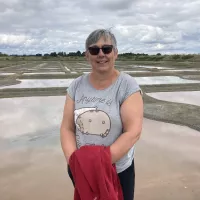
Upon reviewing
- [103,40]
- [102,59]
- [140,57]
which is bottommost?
[140,57]

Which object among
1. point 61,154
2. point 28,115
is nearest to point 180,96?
point 28,115

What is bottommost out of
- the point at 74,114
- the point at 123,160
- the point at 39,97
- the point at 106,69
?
the point at 39,97

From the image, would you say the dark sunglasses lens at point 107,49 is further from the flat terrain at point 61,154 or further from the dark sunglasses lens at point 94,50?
the flat terrain at point 61,154

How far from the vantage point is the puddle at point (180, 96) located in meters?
11.7

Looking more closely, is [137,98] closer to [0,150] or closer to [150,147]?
[150,147]

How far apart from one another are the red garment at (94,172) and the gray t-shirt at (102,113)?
0.18 m

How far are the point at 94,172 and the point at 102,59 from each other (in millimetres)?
754

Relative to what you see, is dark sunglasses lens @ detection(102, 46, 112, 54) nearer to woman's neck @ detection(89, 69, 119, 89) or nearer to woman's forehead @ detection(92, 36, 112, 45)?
woman's forehead @ detection(92, 36, 112, 45)

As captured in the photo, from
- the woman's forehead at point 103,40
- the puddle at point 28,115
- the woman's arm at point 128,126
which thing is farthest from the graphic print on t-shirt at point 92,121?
the puddle at point 28,115

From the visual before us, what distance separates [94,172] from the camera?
72.3 inches

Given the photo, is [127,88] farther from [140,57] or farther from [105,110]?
[140,57]

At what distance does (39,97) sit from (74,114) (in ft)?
37.2

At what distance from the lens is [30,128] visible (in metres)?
7.87

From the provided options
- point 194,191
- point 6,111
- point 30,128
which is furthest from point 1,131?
point 194,191
